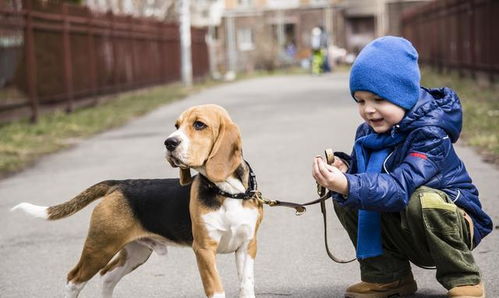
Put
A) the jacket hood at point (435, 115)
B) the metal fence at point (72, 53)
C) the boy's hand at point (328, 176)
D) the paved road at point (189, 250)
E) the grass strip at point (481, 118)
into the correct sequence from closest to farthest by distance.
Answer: the boy's hand at point (328, 176) < the jacket hood at point (435, 115) < the paved road at point (189, 250) < the grass strip at point (481, 118) < the metal fence at point (72, 53)

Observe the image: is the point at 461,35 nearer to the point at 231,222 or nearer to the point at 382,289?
the point at 382,289

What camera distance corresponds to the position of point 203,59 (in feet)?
128

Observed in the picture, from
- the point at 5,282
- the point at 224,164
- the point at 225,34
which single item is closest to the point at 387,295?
the point at 224,164

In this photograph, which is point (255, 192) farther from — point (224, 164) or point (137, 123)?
point (137, 123)

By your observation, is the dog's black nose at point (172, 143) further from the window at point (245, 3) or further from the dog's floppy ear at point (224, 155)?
the window at point (245, 3)

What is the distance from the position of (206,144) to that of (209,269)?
0.59 metres

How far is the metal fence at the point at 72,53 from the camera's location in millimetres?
15703

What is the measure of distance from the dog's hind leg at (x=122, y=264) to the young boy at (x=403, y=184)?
Result: 1.15m

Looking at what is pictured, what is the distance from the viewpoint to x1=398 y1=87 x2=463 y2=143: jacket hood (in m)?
4.08

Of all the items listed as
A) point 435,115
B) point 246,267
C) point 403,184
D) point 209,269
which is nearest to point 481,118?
point 435,115

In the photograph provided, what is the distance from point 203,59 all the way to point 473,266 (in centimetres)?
3547

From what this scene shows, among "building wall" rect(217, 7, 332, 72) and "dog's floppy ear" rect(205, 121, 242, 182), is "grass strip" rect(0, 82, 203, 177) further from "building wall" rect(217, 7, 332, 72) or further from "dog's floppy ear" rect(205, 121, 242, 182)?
"building wall" rect(217, 7, 332, 72)

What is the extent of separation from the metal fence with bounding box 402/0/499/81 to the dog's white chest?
1406 cm

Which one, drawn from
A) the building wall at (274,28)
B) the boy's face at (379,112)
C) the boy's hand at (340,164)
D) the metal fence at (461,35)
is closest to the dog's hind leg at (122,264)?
the boy's hand at (340,164)
